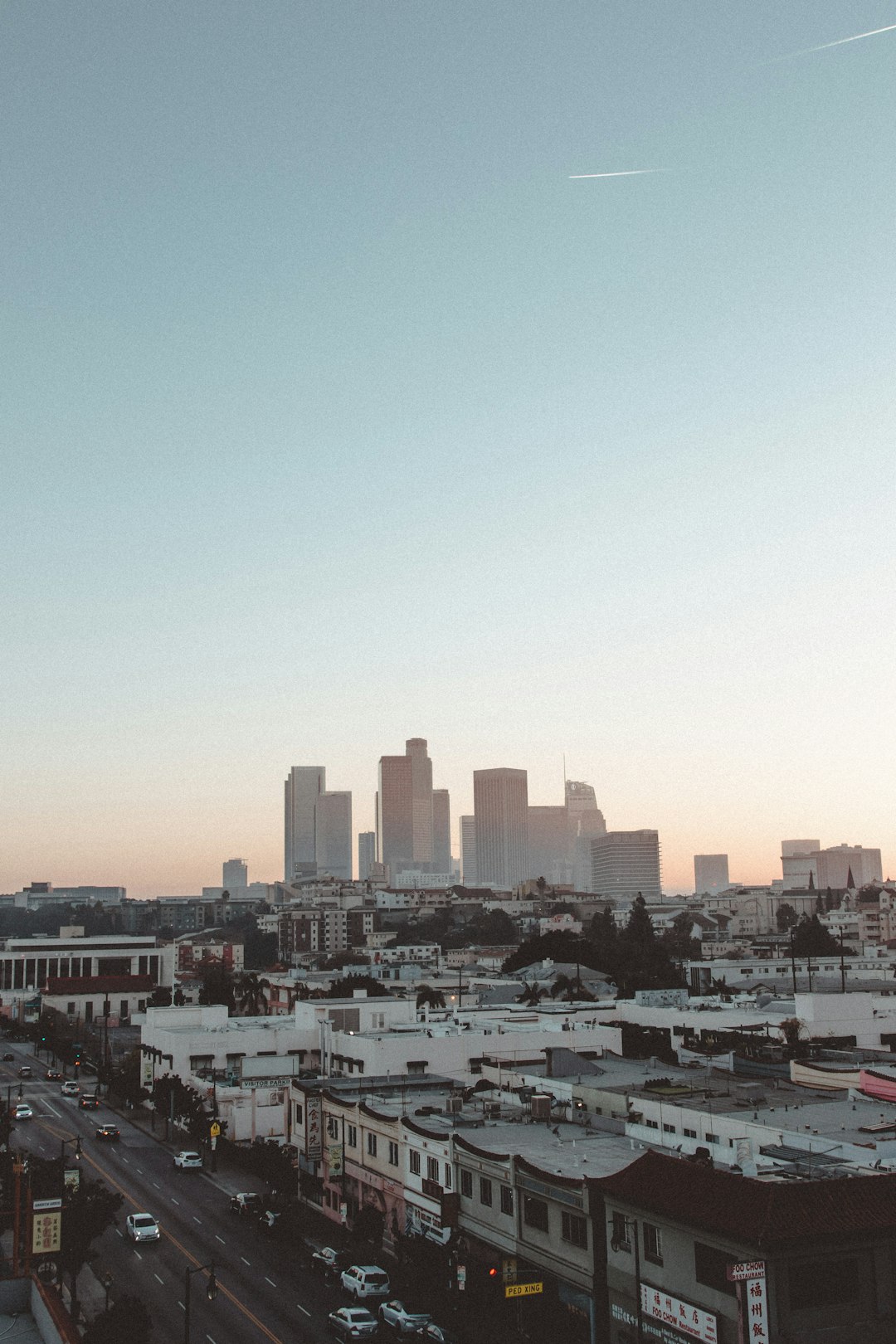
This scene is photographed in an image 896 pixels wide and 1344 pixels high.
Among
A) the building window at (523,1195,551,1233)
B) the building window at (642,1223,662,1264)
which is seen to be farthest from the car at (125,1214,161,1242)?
the building window at (642,1223,662,1264)

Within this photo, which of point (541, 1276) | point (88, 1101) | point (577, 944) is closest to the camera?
point (541, 1276)

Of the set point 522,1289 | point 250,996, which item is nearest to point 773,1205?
point 522,1289

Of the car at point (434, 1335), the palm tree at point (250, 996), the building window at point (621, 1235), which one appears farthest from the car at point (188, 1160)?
the palm tree at point (250, 996)

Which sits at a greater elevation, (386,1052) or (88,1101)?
(386,1052)

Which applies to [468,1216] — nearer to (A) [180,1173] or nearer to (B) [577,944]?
(A) [180,1173]

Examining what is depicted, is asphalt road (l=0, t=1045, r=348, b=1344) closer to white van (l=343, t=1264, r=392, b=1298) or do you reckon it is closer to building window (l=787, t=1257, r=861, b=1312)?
white van (l=343, t=1264, r=392, b=1298)

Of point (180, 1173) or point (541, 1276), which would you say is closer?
point (541, 1276)

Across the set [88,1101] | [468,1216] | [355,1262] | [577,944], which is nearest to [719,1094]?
[468,1216]

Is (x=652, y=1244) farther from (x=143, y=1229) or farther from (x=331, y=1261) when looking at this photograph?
(x=143, y=1229)
